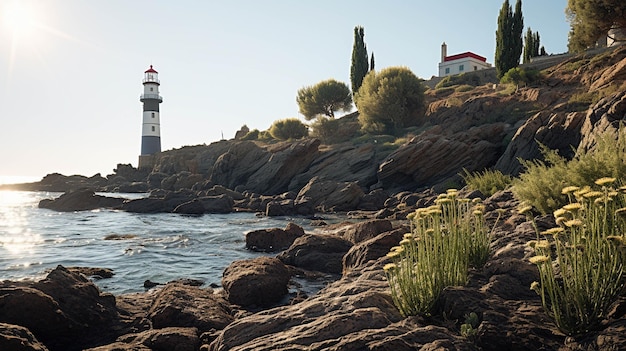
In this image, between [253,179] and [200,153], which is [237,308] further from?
[200,153]

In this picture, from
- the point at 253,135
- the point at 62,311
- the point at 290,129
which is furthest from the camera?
Answer: the point at 253,135

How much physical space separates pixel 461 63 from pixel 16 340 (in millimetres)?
74858

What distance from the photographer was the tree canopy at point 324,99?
6538 cm

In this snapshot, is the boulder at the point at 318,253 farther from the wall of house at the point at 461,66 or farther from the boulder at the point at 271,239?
the wall of house at the point at 461,66

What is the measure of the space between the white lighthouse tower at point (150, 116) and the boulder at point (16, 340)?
7078 cm

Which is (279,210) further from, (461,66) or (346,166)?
(461,66)

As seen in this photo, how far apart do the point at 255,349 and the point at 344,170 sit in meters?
33.5

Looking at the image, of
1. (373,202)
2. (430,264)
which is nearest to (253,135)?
(373,202)

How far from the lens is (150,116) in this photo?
73375mm

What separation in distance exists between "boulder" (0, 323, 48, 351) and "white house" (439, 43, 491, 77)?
73326 millimetres

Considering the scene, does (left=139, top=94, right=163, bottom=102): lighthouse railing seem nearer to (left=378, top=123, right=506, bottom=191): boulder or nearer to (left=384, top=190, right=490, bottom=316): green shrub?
(left=378, top=123, right=506, bottom=191): boulder

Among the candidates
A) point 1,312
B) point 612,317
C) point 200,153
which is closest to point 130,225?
point 1,312

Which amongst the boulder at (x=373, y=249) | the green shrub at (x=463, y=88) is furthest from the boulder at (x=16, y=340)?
the green shrub at (x=463, y=88)

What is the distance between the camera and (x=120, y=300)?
27.0ft
